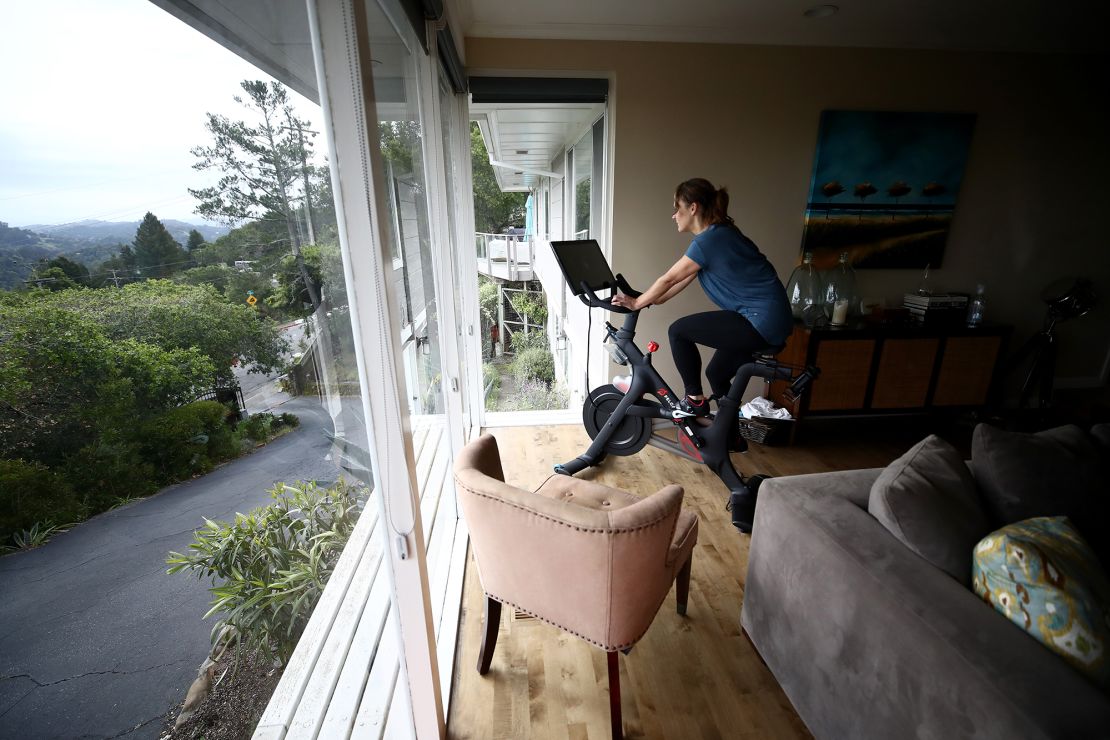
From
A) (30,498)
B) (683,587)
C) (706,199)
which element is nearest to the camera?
(30,498)

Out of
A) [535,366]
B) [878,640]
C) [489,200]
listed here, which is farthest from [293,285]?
[489,200]

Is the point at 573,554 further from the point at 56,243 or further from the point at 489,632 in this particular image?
the point at 56,243

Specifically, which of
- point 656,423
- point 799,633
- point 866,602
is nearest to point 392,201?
point 866,602

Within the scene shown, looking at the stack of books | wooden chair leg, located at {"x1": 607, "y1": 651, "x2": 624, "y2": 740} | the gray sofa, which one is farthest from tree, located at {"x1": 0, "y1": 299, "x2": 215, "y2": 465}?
the stack of books

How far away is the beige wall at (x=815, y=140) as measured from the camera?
295 cm

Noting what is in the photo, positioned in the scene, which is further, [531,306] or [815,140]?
[531,306]

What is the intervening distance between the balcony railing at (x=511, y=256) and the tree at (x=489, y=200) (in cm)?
38

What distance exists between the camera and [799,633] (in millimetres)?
1358

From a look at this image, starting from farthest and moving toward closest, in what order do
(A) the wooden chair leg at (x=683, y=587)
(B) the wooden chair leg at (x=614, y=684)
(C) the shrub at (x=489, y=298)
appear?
(C) the shrub at (x=489, y=298) → (A) the wooden chair leg at (x=683, y=587) → (B) the wooden chair leg at (x=614, y=684)

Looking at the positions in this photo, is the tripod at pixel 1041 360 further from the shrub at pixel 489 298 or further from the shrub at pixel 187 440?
the shrub at pixel 489 298

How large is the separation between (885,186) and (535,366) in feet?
14.7

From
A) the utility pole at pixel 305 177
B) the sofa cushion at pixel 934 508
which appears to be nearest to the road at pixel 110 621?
the utility pole at pixel 305 177

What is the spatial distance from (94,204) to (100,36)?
0.16 meters

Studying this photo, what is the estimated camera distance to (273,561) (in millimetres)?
737
